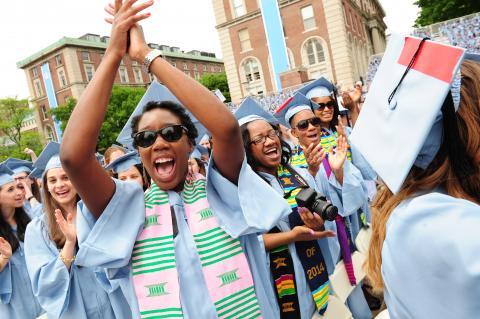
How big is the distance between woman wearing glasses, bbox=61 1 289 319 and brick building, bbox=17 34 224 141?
42.6m

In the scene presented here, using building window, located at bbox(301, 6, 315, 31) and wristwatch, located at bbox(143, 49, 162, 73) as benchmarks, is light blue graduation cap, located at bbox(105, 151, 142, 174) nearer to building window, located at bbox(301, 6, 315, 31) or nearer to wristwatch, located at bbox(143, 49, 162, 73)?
wristwatch, located at bbox(143, 49, 162, 73)

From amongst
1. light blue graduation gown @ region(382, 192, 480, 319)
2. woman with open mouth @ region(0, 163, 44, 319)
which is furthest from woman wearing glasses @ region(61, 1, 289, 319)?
woman with open mouth @ region(0, 163, 44, 319)

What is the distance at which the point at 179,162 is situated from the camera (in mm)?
1693

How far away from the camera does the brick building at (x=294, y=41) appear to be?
27938mm

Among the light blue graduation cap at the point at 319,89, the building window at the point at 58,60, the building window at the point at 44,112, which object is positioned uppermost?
the building window at the point at 58,60

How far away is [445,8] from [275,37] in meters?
12.4

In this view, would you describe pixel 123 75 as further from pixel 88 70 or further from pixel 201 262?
pixel 201 262

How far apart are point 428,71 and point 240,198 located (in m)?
0.89

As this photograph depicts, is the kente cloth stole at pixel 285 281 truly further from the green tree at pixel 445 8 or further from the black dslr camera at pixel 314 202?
the green tree at pixel 445 8

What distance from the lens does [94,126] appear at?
56.2 inches

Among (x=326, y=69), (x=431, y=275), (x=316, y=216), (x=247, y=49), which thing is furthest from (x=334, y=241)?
(x=247, y=49)

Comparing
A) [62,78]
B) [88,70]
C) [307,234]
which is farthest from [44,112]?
[307,234]

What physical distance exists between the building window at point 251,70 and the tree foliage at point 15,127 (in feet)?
87.4

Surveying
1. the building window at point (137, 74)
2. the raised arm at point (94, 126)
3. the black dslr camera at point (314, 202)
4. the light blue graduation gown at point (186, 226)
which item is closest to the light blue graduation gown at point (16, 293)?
the light blue graduation gown at point (186, 226)
